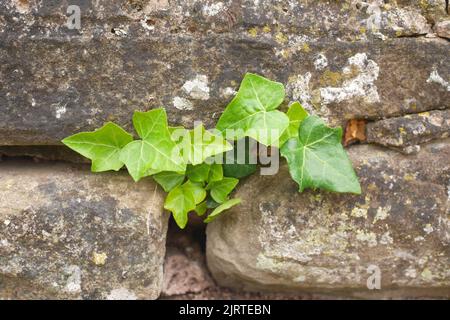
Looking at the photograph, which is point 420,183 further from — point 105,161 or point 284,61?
point 105,161

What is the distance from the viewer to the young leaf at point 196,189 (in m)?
1.32

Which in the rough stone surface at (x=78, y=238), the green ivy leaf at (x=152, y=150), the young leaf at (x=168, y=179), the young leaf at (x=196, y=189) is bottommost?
the rough stone surface at (x=78, y=238)

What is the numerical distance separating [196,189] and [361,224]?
426 mm

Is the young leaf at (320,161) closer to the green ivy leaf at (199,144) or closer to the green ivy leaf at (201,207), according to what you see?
the green ivy leaf at (199,144)

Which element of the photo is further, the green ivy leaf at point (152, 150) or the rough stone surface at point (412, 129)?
the rough stone surface at point (412, 129)

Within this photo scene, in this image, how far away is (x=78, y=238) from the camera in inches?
51.2

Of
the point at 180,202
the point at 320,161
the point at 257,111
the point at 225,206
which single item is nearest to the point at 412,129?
the point at 320,161

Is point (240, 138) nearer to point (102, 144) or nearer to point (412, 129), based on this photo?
point (102, 144)

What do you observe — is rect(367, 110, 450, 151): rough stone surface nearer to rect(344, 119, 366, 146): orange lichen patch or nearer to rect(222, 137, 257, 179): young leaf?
rect(344, 119, 366, 146): orange lichen patch

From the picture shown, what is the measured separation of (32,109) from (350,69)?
77 cm

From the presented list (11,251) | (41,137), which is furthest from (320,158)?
(11,251)

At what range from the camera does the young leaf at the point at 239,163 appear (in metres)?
1.34

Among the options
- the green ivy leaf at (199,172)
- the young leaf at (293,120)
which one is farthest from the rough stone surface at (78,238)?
the young leaf at (293,120)

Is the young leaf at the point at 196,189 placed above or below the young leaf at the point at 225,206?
above
